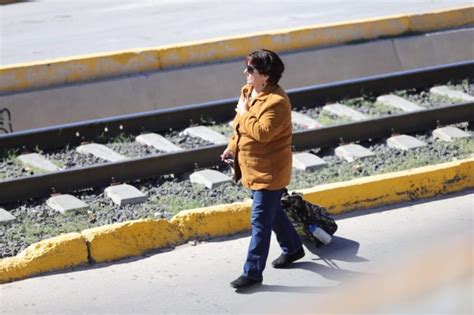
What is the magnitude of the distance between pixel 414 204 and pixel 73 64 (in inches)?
205

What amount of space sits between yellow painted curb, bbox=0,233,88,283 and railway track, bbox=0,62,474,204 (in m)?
1.76

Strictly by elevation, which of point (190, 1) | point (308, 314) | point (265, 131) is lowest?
point (190, 1)

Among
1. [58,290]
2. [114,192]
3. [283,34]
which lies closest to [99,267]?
[58,290]

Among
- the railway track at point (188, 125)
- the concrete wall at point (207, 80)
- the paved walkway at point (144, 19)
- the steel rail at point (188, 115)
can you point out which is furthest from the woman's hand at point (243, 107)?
the paved walkway at point (144, 19)

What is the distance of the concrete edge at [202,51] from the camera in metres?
10.6

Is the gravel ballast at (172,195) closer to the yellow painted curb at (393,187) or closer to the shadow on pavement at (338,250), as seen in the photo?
the yellow painted curb at (393,187)

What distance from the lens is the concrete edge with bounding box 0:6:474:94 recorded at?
34.8 feet

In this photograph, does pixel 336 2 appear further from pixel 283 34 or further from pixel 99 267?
pixel 99 267

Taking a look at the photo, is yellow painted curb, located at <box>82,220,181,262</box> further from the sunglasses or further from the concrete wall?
the concrete wall

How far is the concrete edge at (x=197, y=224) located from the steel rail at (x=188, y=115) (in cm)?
303

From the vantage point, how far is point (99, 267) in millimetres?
5973

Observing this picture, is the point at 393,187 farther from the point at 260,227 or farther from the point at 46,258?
the point at 46,258

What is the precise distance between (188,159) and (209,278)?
2.59 metres

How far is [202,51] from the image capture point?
Result: 11484 mm
